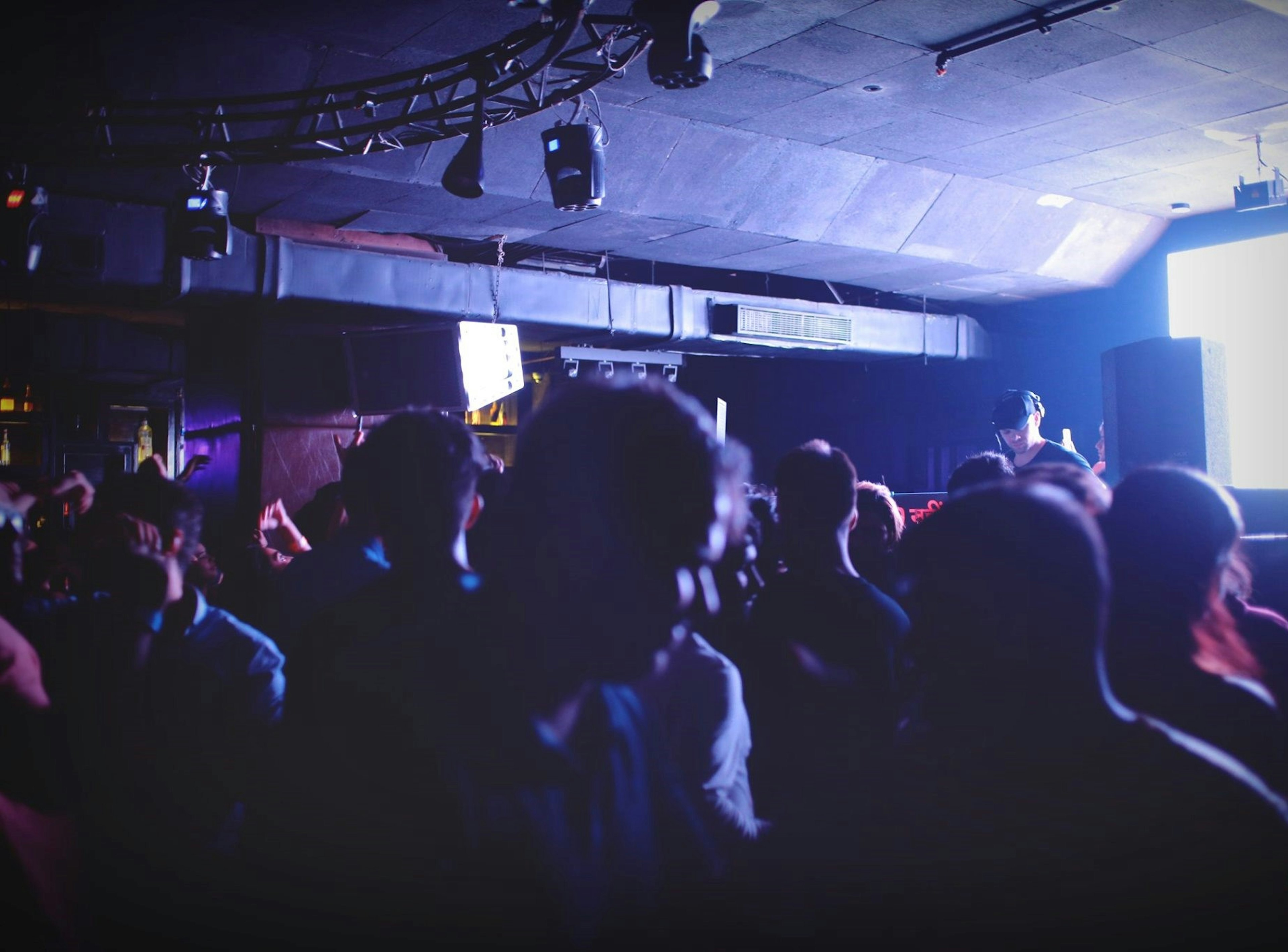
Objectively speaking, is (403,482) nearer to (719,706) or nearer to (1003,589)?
(719,706)

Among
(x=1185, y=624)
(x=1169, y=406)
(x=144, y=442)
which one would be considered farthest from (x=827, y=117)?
(x=144, y=442)

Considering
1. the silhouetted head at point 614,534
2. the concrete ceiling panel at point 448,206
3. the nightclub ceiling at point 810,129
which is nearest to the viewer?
the silhouetted head at point 614,534

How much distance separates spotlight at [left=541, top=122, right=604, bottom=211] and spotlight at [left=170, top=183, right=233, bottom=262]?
56.8 inches

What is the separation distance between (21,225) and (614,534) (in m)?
4.15

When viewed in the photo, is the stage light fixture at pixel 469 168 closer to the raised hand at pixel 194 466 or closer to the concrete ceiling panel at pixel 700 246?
the raised hand at pixel 194 466

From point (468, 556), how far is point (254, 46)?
3.24 meters

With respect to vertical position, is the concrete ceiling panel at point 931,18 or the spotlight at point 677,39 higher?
the concrete ceiling panel at point 931,18

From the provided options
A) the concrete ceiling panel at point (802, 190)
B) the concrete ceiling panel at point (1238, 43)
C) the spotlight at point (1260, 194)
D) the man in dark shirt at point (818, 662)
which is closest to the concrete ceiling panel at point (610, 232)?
the concrete ceiling panel at point (802, 190)

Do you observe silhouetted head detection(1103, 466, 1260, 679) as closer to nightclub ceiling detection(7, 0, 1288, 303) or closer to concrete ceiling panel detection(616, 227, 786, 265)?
nightclub ceiling detection(7, 0, 1288, 303)

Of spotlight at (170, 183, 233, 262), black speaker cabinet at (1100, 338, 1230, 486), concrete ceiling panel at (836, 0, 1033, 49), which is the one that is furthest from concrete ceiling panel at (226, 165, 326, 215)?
black speaker cabinet at (1100, 338, 1230, 486)

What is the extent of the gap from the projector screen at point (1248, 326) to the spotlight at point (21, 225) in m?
5.21

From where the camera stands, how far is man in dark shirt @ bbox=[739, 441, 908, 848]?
1539 mm

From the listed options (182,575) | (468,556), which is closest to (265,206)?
(182,575)

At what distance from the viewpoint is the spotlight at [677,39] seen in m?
3.06
